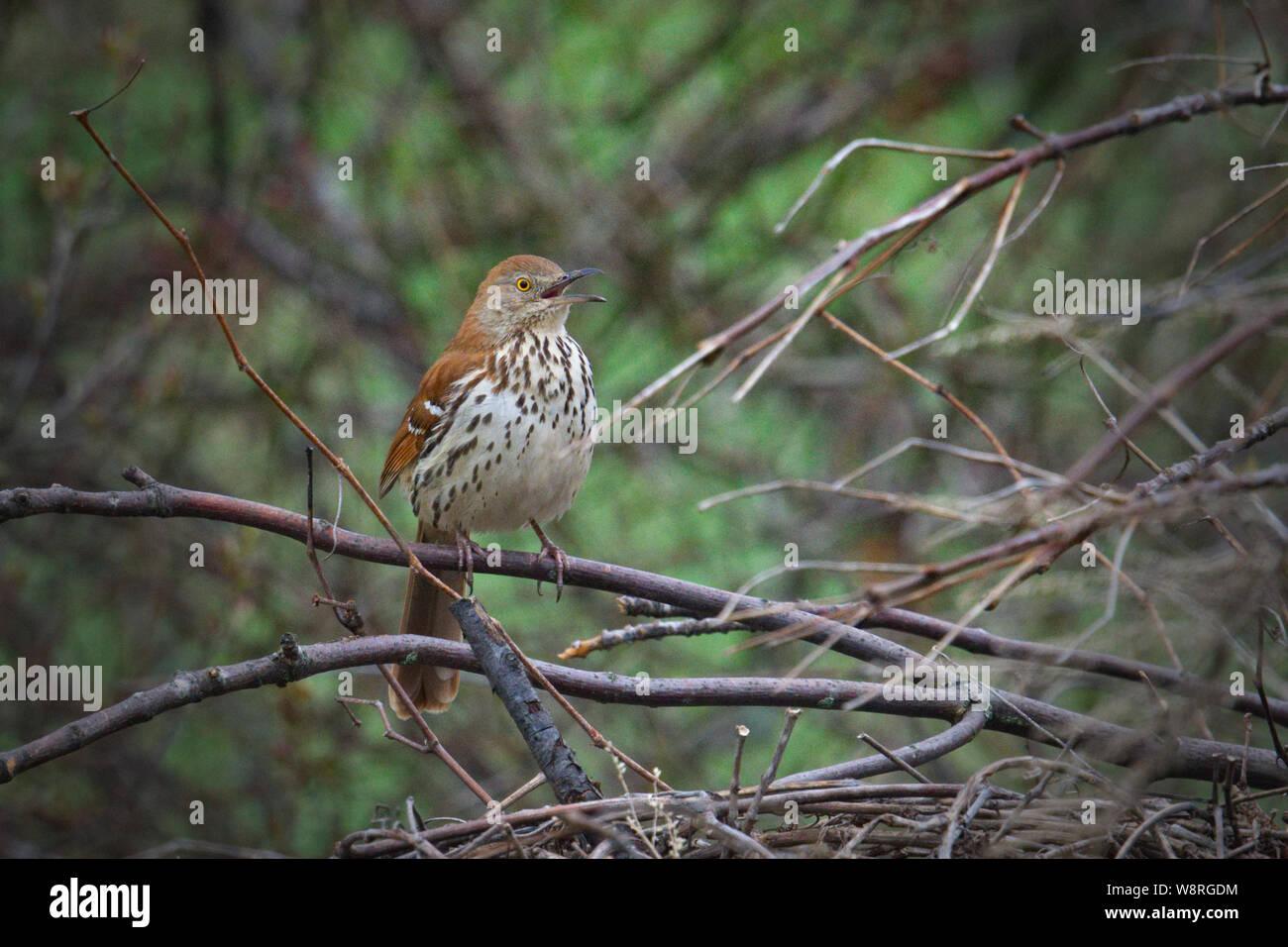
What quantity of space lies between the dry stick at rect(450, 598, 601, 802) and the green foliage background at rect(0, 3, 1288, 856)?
2890mm

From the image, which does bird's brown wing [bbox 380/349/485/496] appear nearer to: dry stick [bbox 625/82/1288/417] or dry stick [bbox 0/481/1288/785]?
dry stick [bbox 0/481/1288/785]

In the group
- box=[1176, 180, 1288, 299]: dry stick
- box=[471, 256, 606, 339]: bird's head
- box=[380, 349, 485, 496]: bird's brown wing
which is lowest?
Result: box=[1176, 180, 1288, 299]: dry stick

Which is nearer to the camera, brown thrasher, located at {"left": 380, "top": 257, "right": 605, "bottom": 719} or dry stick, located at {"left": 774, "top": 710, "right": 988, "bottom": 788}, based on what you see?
dry stick, located at {"left": 774, "top": 710, "right": 988, "bottom": 788}

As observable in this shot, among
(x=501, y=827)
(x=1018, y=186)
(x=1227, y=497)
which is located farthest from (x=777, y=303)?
(x=501, y=827)

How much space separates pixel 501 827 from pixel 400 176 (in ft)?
14.7

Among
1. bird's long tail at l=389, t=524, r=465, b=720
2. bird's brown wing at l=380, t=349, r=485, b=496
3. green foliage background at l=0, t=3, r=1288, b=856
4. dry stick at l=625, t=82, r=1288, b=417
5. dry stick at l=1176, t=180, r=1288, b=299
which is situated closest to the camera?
dry stick at l=625, t=82, r=1288, b=417

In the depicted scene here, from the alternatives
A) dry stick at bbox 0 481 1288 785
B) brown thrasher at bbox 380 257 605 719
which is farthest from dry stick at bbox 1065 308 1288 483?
brown thrasher at bbox 380 257 605 719

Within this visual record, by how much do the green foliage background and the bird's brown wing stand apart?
1.46 m

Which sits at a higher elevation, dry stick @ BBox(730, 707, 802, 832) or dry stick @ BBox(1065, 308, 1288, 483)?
dry stick @ BBox(1065, 308, 1288, 483)

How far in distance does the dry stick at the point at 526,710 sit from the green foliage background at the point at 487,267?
2.89m

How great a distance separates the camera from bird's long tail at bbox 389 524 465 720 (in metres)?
3.75

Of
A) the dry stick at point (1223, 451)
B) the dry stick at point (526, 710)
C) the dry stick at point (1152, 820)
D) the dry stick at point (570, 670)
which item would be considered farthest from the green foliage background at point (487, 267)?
the dry stick at point (1223, 451)

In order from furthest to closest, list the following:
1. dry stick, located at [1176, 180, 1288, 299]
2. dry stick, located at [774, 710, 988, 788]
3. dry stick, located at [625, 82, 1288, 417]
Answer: dry stick, located at [774, 710, 988, 788]
dry stick, located at [1176, 180, 1288, 299]
dry stick, located at [625, 82, 1288, 417]
